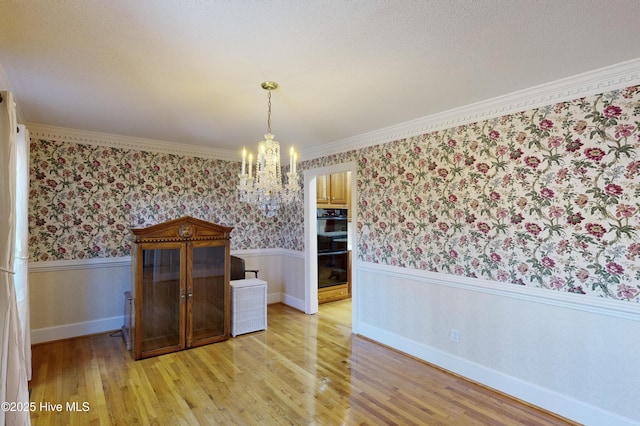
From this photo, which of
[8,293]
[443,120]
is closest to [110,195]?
[8,293]

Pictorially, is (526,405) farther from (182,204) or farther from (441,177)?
(182,204)

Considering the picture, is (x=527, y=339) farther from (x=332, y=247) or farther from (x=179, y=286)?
(x=179, y=286)

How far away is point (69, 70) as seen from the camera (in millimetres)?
2215

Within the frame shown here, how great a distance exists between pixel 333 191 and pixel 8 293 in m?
4.29

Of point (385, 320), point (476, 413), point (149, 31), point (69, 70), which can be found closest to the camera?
point (149, 31)

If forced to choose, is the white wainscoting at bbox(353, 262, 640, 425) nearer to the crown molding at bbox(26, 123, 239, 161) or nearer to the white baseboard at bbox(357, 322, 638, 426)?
the white baseboard at bbox(357, 322, 638, 426)

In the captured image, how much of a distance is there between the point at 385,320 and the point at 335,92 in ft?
8.31

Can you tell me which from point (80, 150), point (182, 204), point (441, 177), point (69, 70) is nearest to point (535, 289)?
point (441, 177)

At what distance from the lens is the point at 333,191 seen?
5.51 metres

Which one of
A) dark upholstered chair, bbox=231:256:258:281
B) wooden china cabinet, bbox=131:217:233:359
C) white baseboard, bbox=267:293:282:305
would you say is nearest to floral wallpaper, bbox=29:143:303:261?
dark upholstered chair, bbox=231:256:258:281

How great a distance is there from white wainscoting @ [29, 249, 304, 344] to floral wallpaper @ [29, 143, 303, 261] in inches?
5.5

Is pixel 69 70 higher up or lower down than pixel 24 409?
higher up

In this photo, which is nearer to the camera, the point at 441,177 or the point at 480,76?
the point at 480,76

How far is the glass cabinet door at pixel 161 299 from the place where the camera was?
3.33 m
